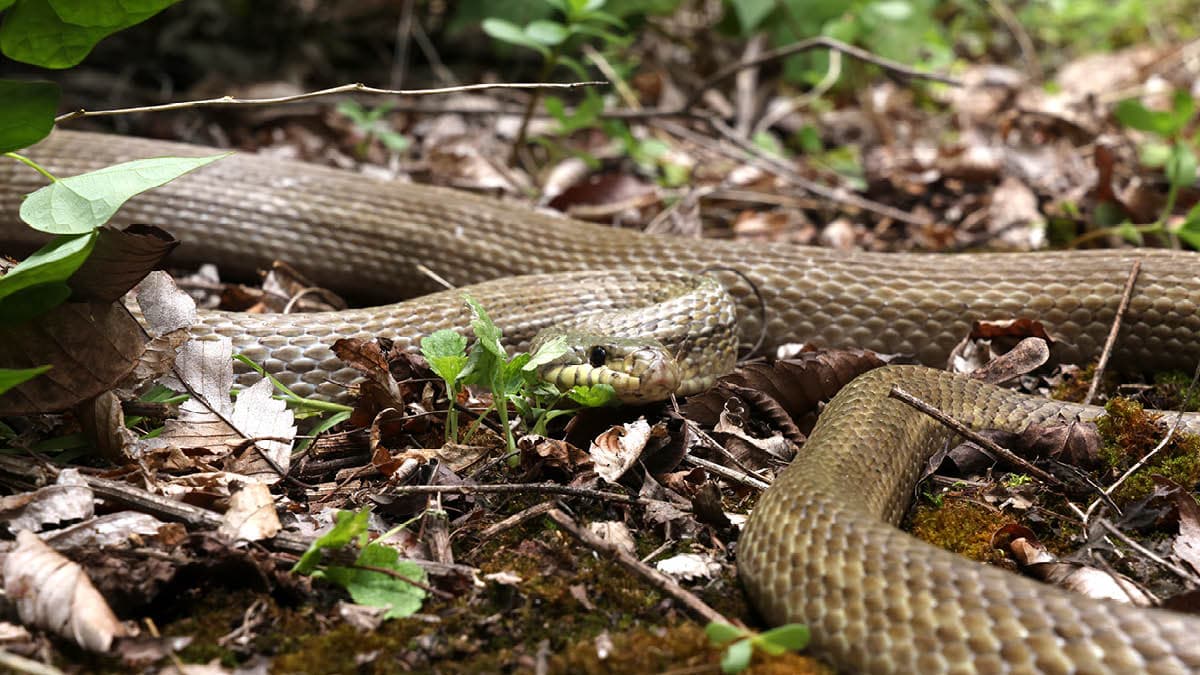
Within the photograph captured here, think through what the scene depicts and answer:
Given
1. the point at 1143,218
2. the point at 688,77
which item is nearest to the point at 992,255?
the point at 1143,218

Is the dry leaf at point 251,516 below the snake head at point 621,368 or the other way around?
the other way around

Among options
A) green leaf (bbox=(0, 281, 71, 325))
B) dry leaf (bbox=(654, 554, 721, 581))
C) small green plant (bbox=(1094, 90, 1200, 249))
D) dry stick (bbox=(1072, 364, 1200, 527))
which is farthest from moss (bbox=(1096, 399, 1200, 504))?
green leaf (bbox=(0, 281, 71, 325))

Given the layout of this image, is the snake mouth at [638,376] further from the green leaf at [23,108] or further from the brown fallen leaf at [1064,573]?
the green leaf at [23,108]

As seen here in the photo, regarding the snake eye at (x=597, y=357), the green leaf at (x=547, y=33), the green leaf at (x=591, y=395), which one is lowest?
the snake eye at (x=597, y=357)

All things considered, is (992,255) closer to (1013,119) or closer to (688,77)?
(1013,119)

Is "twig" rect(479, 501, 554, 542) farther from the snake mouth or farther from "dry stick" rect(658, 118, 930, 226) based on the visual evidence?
"dry stick" rect(658, 118, 930, 226)

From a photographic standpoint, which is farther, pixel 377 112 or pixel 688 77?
pixel 688 77

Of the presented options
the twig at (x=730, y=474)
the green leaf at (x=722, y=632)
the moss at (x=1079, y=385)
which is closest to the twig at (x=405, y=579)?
the green leaf at (x=722, y=632)
